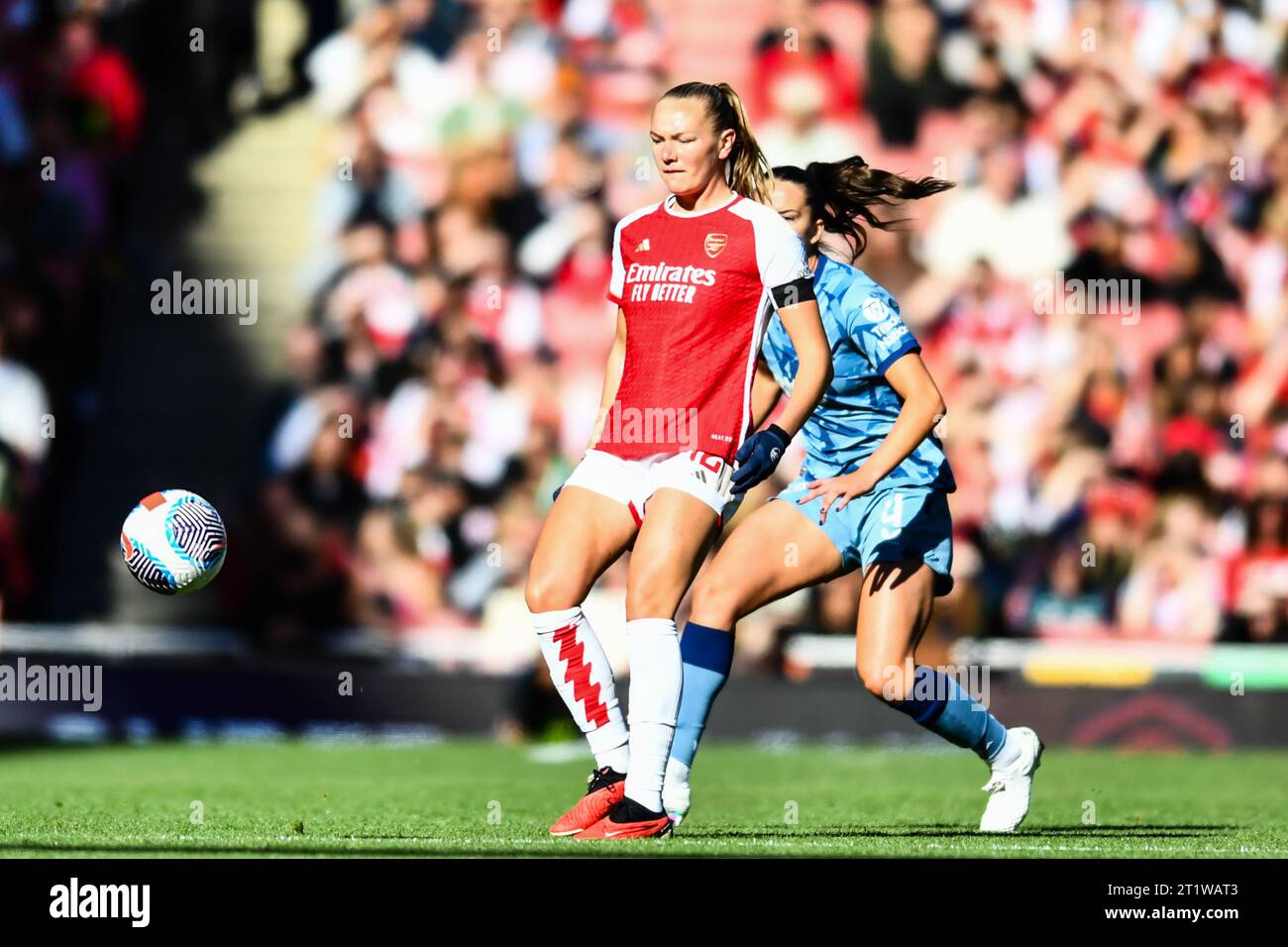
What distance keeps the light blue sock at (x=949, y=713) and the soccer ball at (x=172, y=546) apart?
252 cm

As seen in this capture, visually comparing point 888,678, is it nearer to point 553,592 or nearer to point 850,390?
point 850,390

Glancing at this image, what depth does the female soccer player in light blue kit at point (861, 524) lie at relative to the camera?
6.89 meters

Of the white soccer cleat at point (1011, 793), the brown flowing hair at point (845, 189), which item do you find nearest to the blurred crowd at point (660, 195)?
the white soccer cleat at point (1011, 793)

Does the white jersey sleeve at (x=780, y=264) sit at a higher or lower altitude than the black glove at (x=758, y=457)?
higher

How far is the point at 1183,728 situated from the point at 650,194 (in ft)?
18.1

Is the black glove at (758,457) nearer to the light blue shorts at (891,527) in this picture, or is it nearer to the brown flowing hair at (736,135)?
the light blue shorts at (891,527)

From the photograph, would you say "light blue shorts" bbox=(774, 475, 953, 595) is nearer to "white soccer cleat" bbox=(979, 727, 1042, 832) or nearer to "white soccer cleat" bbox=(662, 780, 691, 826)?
"white soccer cleat" bbox=(979, 727, 1042, 832)

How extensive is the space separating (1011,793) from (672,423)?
192 cm

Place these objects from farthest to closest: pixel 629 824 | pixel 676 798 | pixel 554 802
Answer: pixel 554 802 < pixel 676 798 < pixel 629 824

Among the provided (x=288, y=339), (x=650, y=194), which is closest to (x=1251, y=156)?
(x=650, y=194)

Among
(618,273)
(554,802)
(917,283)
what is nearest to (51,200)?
(917,283)

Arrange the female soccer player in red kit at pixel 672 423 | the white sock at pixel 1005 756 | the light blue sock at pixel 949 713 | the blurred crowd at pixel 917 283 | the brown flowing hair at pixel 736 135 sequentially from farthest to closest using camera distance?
the blurred crowd at pixel 917 283, the white sock at pixel 1005 756, the light blue sock at pixel 949 713, the brown flowing hair at pixel 736 135, the female soccer player in red kit at pixel 672 423

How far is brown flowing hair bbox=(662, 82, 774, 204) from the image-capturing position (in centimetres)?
646

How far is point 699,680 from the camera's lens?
6.91 m
